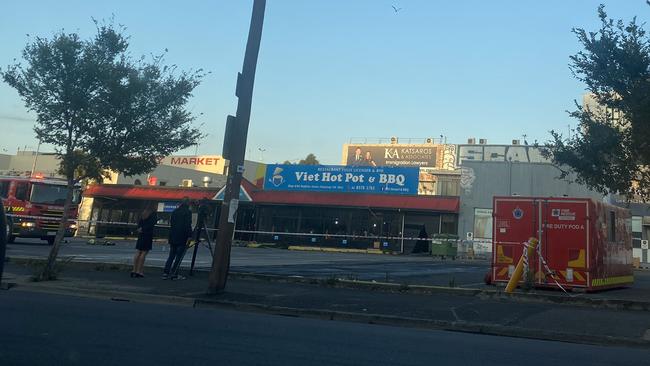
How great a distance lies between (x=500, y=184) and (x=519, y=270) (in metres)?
28.9

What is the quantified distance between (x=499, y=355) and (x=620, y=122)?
8361 mm

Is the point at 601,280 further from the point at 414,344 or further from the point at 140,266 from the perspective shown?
the point at 140,266

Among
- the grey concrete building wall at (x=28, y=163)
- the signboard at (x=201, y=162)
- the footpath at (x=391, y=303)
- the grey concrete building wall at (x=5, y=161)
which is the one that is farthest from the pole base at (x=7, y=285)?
the grey concrete building wall at (x=5, y=161)

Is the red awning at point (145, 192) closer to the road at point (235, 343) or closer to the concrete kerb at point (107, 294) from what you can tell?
the concrete kerb at point (107, 294)

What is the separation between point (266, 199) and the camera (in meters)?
42.0

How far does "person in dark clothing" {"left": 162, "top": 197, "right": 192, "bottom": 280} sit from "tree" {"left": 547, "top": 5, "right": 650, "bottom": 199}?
365 inches

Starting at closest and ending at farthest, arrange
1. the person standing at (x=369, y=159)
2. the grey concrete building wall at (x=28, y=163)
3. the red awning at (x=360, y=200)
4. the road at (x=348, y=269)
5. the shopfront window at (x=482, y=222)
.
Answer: the road at (x=348, y=269) < the red awning at (x=360, y=200) < the shopfront window at (x=482, y=222) < the grey concrete building wall at (x=28, y=163) < the person standing at (x=369, y=159)

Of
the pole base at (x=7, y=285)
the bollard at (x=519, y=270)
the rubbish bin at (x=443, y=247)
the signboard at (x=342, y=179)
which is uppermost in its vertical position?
the signboard at (x=342, y=179)

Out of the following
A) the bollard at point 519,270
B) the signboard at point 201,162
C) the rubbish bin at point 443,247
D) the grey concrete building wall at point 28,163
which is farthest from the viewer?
the signboard at point 201,162

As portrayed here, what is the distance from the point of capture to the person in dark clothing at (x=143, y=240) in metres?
13.5

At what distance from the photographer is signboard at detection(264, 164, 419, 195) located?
4025 centimetres

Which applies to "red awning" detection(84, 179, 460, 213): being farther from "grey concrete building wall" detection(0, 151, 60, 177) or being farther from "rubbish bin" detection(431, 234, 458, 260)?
"grey concrete building wall" detection(0, 151, 60, 177)

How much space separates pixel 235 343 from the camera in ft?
22.9

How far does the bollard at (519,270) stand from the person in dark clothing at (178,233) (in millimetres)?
7606
